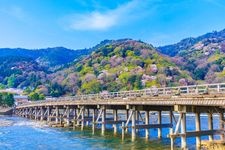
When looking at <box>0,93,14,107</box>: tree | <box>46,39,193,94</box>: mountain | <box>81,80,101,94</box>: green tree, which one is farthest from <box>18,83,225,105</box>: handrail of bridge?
<box>0,93,14,107</box>: tree

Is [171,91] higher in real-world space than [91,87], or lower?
lower

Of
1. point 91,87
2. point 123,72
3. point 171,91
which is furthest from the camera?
point 123,72

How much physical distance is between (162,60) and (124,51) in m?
21.9

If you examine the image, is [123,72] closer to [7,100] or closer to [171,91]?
[7,100]

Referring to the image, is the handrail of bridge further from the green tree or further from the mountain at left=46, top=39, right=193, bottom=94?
the green tree

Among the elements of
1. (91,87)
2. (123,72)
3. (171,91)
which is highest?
(123,72)

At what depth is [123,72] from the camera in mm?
154750

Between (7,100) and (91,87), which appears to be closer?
(7,100)

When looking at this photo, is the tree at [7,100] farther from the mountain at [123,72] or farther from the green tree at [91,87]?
the green tree at [91,87]

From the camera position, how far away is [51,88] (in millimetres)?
163000

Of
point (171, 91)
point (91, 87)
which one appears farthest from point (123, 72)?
point (171, 91)

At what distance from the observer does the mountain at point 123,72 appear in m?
142

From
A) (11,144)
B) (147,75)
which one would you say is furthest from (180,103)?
(147,75)

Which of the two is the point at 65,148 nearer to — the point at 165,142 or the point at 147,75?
the point at 165,142
